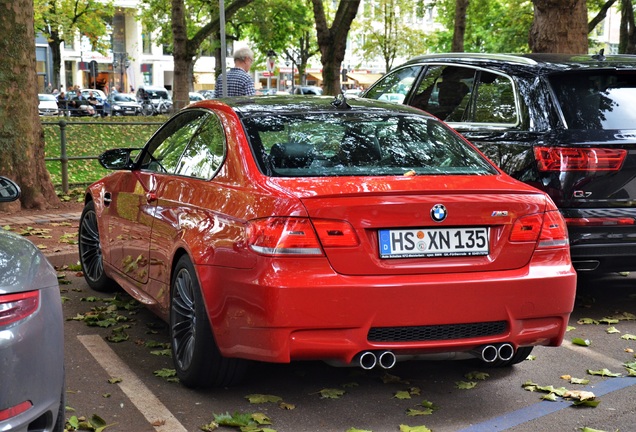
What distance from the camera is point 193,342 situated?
5328 millimetres

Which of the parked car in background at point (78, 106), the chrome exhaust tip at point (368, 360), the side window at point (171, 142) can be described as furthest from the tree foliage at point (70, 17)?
the chrome exhaust tip at point (368, 360)

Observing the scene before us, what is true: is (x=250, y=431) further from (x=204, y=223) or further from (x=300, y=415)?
(x=204, y=223)

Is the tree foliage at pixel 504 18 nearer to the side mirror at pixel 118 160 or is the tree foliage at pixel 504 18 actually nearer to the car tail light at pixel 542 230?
the side mirror at pixel 118 160

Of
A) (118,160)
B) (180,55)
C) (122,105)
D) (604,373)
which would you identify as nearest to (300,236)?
(604,373)

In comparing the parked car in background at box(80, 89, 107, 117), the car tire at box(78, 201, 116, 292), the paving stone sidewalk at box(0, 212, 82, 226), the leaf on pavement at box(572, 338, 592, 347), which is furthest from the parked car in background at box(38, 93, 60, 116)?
the leaf on pavement at box(572, 338, 592, 347)

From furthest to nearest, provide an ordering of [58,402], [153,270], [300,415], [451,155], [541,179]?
[541,179]
[153,270]
[451,155]
[300,415]
[58,402]

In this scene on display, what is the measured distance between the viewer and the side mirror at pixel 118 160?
23.0 ft

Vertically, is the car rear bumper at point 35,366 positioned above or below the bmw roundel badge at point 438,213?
below

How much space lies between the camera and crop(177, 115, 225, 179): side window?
225 inches

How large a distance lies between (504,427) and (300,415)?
98 centimetres

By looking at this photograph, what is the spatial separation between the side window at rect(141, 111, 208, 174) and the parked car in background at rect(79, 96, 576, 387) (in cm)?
46

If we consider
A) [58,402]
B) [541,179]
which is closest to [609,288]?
[541,179]

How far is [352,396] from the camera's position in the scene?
548 centimetres

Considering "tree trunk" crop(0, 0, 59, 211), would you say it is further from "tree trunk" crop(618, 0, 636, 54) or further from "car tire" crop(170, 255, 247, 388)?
"tree trunk" crop(618, 0, 636, 54)
